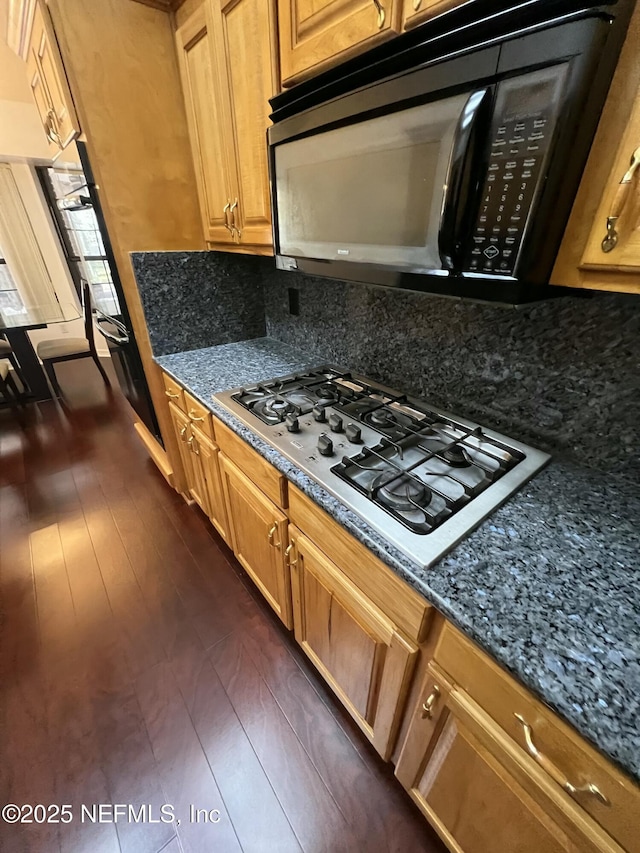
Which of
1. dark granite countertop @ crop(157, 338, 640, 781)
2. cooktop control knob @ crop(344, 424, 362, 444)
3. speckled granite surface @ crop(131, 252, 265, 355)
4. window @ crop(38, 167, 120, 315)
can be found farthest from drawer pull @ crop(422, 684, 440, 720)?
window @ crop(38, 167, 120, 315)

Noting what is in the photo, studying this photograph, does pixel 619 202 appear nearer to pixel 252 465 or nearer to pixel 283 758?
pixel 252 465

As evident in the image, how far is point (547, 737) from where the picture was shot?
1.73 feet

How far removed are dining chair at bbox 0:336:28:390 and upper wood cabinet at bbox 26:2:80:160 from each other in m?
2.02

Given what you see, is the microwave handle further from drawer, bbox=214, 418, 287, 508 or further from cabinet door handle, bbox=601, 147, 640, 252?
drawer, bbox=214, 418, 287, 508

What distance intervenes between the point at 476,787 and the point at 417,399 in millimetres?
976

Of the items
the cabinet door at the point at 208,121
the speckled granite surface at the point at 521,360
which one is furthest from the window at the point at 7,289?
the speckled granite surface at the point at 521,360

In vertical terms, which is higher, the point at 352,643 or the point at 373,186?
the point at 373,186

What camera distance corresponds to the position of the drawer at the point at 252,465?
3.39ft

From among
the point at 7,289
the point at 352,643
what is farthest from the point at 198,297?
the point at 7,289

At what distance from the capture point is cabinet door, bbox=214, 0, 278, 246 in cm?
94

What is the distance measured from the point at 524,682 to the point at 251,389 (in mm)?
1122

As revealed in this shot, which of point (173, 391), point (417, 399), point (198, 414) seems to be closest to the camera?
point (417, 399)

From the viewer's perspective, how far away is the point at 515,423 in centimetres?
102

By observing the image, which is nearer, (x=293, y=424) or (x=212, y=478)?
(x=293, y=424)
